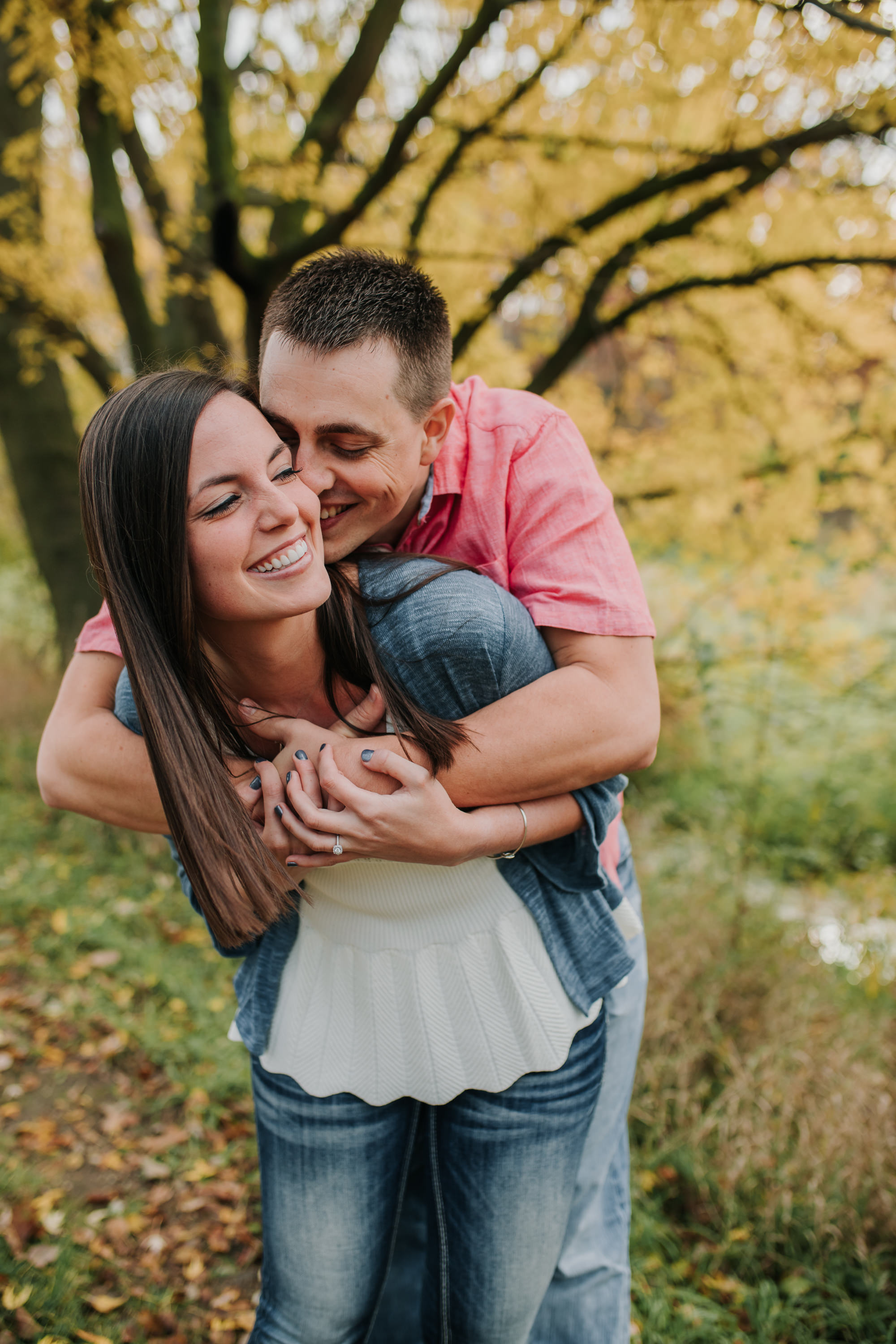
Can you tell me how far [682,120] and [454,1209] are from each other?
5054mm

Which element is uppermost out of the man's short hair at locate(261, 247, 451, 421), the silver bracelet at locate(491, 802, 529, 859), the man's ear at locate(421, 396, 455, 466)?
the man's short hair at locate(261, 247, 451, 421)

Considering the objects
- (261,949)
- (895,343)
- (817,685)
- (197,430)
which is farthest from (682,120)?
(261,949)

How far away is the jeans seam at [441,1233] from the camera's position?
5.35 feet

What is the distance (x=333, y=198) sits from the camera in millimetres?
4715

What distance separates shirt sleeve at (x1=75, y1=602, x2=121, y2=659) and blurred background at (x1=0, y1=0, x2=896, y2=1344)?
1186 mm

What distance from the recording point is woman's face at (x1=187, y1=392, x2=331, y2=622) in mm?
1417

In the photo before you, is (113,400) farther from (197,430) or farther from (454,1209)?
(454,1209)

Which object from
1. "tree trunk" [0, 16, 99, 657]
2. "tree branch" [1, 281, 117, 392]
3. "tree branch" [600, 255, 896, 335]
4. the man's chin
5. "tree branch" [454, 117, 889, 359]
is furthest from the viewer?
"tree trunk" [0, 16, 99, 657]

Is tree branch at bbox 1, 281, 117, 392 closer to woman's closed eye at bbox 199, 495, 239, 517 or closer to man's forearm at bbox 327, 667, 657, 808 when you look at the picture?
woman's closed eye at bbox 199, 495, 239, 517

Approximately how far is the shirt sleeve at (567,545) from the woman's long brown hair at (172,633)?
26cm

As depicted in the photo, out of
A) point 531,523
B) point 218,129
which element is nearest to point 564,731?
point 531,523

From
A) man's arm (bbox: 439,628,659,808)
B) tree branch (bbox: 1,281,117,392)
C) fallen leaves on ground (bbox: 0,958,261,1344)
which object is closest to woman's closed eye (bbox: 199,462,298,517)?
man's arm (bbox: 439,628,659,808)

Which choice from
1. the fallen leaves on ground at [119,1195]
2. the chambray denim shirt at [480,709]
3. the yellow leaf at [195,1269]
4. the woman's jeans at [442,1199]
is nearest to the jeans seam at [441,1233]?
the woman's jeans at [442,1199]

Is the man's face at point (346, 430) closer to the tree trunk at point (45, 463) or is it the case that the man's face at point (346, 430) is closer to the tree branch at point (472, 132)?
the tree branch at point (472, 132)
